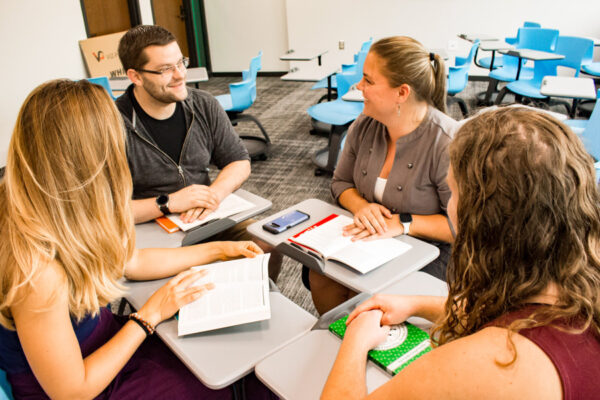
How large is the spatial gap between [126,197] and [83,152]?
0.16 m

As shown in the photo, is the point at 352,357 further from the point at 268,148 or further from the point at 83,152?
the point at 268,148

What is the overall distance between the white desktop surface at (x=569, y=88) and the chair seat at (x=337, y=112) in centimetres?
133

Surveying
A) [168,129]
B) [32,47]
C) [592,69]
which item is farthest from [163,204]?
[592,69]

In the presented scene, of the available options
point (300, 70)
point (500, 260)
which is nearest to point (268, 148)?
point (300, 70)

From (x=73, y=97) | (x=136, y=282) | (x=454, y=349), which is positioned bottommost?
(x=136, y=282)

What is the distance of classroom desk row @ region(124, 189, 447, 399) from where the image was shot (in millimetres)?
978

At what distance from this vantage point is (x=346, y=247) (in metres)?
1.42

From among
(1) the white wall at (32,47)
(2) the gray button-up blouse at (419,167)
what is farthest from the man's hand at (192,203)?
(1) the white wall at (32,47)

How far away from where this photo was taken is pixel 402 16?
651 cm

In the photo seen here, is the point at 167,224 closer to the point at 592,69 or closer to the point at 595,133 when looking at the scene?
the point at 595,133

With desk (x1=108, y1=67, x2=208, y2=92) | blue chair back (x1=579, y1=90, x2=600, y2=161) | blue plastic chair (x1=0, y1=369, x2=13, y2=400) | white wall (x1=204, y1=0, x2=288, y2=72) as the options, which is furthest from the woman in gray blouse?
white wall (x1=204, y1=0, x2=288, y2=72)

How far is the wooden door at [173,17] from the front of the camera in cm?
673

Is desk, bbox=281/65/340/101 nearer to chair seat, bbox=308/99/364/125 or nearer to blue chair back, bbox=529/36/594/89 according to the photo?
chair seat, bbox=308/99/364/125

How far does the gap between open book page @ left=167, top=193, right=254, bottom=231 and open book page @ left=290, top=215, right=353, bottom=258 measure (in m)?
0.33
